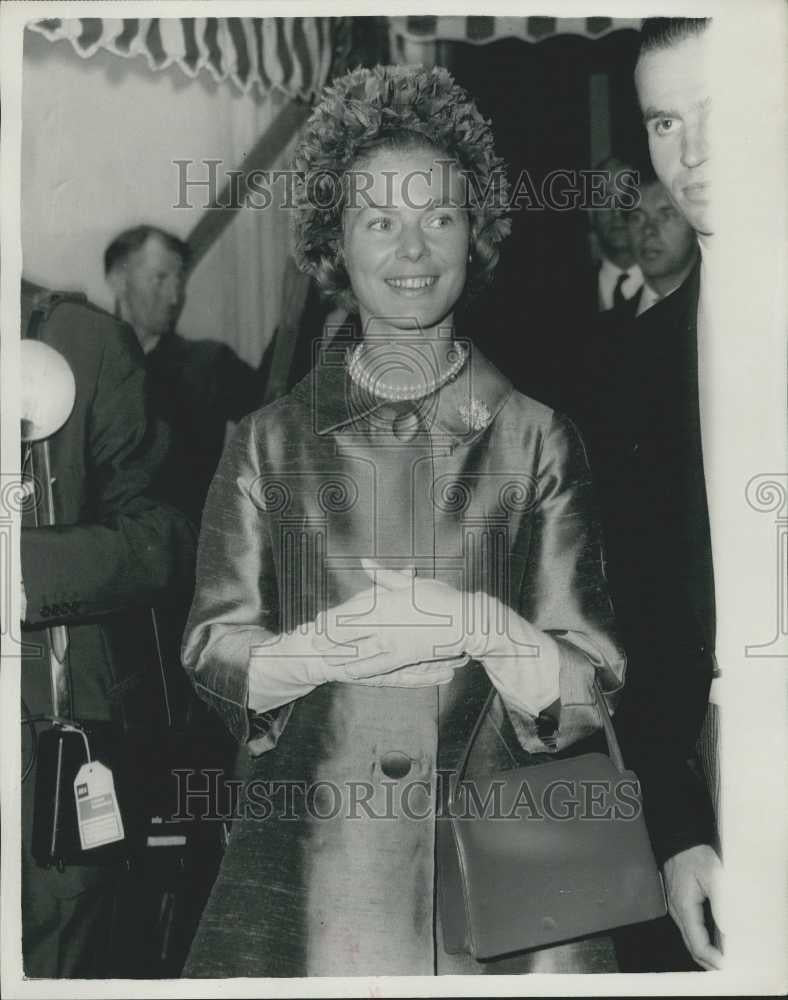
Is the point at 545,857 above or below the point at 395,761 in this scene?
below

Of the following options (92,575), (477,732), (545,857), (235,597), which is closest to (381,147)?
(235,597)

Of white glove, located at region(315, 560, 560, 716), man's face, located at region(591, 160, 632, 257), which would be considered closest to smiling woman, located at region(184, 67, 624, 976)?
white glove, located at region(315, 560, 560, 716)

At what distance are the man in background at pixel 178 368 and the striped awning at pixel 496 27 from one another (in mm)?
697

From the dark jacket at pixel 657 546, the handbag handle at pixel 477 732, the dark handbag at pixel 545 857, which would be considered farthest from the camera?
the dark jacket at pixel 657 546

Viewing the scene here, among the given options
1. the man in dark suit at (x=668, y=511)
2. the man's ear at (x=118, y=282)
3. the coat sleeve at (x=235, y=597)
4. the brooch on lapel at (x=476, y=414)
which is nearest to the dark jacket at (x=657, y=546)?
the man in dark suit at (x=668, y=511)

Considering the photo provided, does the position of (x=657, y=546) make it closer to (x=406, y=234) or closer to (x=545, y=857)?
(x=545, y=857)

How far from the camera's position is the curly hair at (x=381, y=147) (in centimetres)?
259

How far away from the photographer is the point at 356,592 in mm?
2602

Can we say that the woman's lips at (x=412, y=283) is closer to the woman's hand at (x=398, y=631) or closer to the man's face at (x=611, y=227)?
the man's face at (x=611, y=227)

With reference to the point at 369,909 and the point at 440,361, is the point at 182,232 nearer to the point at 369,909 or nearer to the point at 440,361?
the point at 440,361

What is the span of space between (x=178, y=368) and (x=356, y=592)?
2.07 ft

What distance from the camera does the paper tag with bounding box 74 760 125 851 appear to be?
8.68 ft

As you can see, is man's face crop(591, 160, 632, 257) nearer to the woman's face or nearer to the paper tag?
the woman's face

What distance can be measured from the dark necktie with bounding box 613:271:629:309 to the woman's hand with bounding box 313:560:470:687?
2.40 ft
